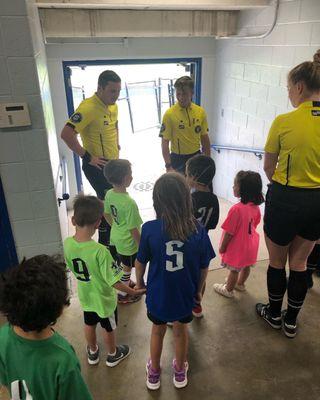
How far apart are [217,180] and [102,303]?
13.2ft

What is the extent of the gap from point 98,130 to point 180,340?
5.98 ft

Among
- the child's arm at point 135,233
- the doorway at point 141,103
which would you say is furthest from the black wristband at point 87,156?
the doorway at point 141,103

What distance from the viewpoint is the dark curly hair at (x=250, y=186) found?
2.09m

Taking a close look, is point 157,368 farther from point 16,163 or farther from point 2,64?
point 2,64

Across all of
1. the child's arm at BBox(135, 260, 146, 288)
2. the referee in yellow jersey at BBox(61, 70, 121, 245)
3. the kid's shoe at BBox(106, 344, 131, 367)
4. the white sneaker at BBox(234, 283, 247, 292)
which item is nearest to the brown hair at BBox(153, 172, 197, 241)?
the child's arm at BBox(135, 260, 146, 288)

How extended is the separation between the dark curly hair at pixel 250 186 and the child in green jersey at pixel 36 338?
1.42 meters

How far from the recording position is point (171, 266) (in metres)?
1.51

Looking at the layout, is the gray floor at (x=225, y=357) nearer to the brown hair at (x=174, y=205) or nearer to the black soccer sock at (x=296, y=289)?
the black soccer sock at (x=296, y=289)

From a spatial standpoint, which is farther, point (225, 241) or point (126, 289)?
point (225, 241)

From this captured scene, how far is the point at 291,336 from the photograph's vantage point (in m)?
2.14

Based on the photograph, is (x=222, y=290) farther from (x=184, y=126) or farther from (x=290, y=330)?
(x=184, y=126)

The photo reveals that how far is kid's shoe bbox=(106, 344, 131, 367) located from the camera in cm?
195

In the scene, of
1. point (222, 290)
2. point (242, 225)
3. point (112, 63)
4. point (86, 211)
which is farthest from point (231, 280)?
point (112, 63)

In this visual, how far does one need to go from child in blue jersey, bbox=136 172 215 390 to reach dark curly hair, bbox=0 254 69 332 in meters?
0.58
